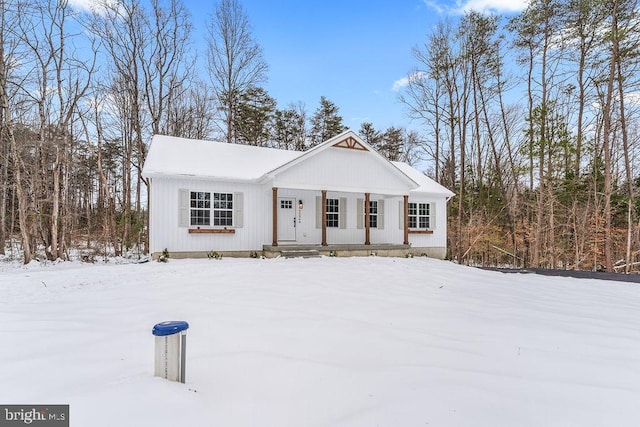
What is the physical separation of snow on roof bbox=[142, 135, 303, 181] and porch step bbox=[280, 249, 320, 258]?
9.54ft

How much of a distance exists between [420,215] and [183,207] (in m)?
9.79

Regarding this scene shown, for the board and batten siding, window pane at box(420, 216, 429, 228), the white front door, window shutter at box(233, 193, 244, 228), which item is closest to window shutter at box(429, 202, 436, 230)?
window pane at box(420, 216, 429, 228)

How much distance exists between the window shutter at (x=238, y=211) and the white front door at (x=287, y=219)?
1673 millimetres

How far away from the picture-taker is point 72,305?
174 inches

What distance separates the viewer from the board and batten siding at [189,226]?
9.70m

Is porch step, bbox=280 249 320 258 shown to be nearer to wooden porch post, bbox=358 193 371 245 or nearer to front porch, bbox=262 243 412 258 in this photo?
front porch, bbox=262 243 412 258

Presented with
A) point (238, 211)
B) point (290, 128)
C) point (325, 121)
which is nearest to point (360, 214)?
point (238, 211)

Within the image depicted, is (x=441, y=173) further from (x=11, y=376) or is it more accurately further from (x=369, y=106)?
(x=11, y=376)

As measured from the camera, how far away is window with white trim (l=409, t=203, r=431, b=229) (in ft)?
44.2

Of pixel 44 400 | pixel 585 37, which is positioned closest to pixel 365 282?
pixel 44 400

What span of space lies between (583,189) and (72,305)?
63.8 feet

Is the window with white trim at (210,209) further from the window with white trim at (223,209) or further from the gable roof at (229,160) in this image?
the gable roof at (229,160)

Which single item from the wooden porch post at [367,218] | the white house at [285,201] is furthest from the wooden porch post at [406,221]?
the wooden porch post at [367,218]

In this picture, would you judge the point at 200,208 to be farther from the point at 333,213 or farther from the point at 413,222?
the point at 413,222
